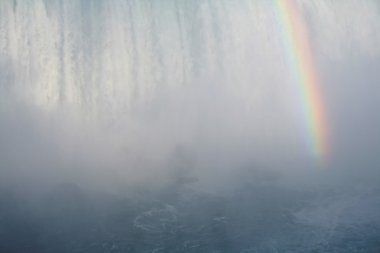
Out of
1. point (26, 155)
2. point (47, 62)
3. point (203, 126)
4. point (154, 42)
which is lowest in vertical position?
point (26, 155)

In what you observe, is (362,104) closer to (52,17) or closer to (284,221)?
(284,221)

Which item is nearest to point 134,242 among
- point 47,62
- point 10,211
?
point 10,211

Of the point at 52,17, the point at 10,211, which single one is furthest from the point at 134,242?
the point at 52,17

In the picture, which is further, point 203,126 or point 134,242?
point 203,126

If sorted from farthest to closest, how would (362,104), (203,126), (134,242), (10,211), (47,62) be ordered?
(362,104), (203,126), (47,62), (10,211), (134,242)

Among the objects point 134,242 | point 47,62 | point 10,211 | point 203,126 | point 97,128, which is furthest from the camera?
point 203,126

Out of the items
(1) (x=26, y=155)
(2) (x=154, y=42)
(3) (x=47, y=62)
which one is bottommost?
(1) (x=26, y=155)

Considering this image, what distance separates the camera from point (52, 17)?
1225 inches

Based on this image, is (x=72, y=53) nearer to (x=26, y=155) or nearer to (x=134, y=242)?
(x=26, y=155)

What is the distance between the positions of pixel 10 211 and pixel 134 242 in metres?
7.13

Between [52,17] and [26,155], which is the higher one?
[52,17]

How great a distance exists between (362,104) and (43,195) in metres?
24.7

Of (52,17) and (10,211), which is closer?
(10,211)

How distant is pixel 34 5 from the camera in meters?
30.6
